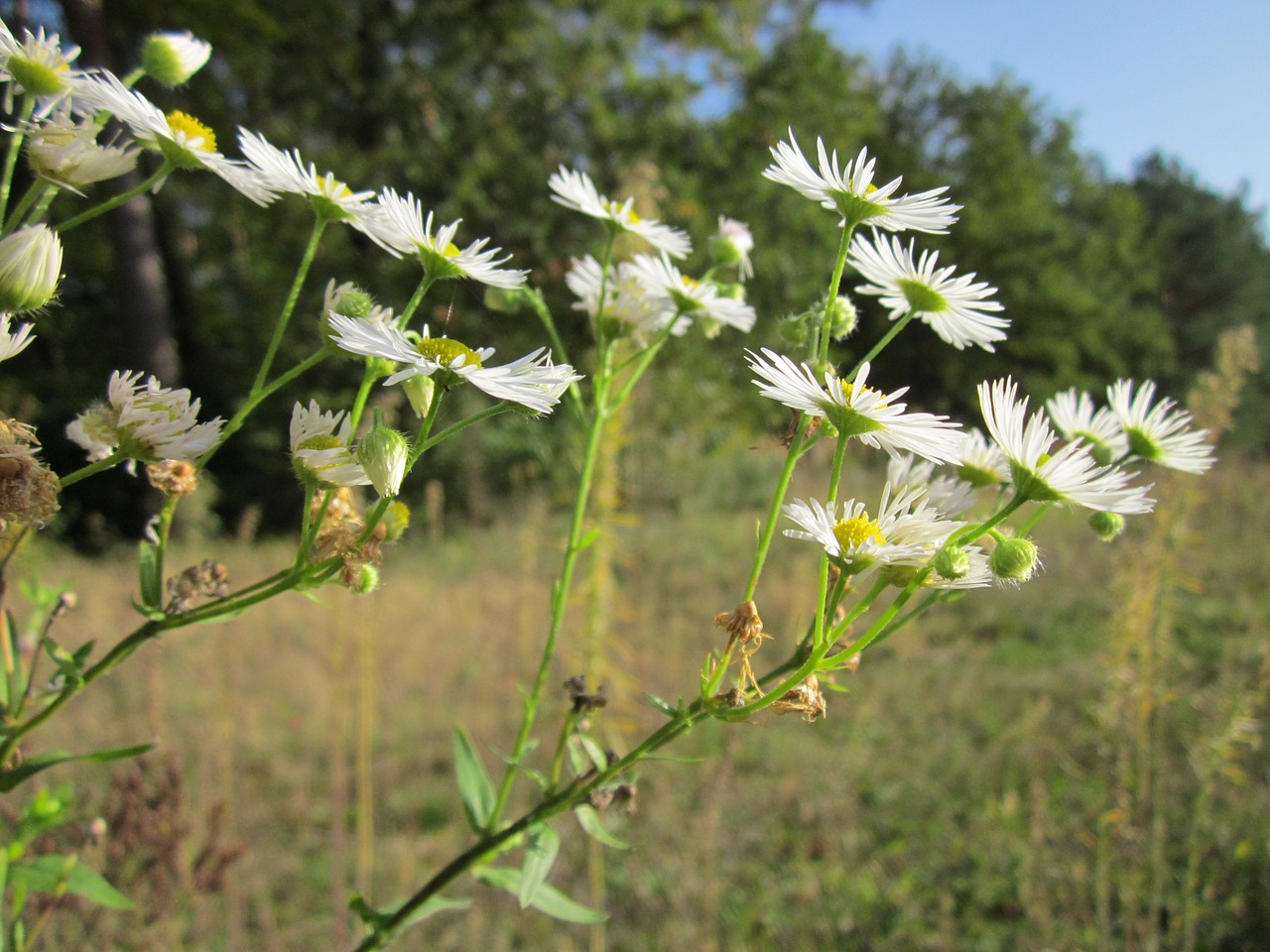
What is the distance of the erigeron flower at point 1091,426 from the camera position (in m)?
0.66

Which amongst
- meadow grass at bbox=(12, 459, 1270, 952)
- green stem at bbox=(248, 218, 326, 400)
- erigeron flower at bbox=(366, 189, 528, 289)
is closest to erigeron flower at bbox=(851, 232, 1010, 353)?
erigeron flower at bbox=(366, 189, 528, 289)

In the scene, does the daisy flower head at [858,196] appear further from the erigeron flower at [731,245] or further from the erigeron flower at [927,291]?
the erigeron flower at [731,245]

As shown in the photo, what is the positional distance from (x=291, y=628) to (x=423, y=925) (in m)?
2.43

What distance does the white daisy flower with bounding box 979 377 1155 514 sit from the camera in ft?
1.63

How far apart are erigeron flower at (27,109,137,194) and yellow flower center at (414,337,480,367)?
22 cm

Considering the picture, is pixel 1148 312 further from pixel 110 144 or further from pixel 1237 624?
pixel 110 144

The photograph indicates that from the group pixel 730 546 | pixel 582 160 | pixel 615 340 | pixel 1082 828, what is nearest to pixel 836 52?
pixel 582 160

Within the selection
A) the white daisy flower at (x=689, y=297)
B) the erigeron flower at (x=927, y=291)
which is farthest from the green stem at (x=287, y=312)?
the erigeron flower at (x=927, y=291)

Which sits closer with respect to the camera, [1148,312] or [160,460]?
[160,460]

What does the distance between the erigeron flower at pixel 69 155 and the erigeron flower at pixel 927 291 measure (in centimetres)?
47

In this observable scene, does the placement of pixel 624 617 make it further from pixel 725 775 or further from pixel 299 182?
pixel 299 182

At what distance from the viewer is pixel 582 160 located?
25.2 ft

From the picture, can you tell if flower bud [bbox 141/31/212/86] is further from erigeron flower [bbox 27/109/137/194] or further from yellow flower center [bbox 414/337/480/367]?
yellow flower center [bbox 414/337/480/367]

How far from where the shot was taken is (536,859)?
60 cm
